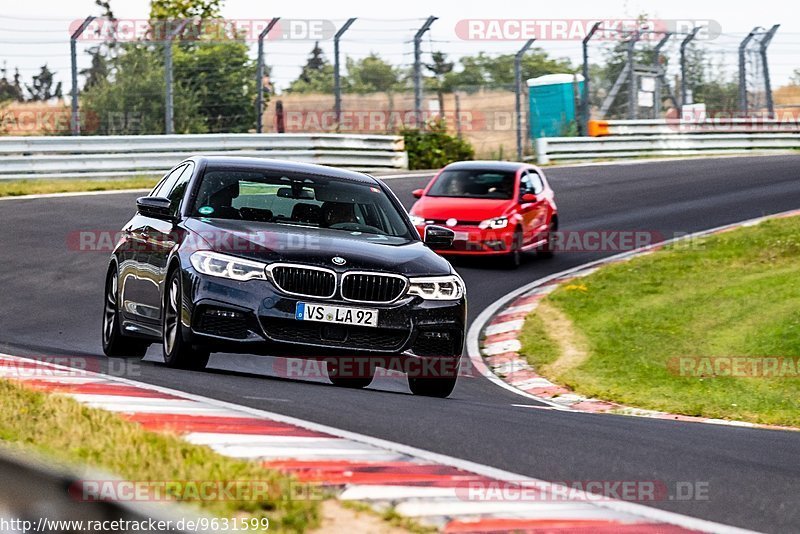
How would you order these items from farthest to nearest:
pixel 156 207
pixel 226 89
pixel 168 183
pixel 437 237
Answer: pixel 226 89
pixel 168 183
pixel 437 237
pixel 156 207

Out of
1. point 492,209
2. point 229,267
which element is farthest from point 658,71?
point 229,267

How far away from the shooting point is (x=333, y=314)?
28.1ft

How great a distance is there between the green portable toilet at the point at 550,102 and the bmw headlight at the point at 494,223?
16.7 metres

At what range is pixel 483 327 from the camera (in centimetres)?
1506

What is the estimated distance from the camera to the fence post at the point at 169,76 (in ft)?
84.4

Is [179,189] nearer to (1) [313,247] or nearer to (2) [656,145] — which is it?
(1) [313,247]

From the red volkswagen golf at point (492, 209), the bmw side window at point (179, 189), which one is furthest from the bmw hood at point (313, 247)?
the red volkswagen golf at point (492, 209)

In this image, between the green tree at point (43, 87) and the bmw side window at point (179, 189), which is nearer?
the bmw side window at point (179, 189)

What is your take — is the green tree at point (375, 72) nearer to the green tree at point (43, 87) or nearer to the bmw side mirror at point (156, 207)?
the green tree at point (43, 87)

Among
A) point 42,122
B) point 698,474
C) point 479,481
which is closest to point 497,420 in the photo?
point 698,474

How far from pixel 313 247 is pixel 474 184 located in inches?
416

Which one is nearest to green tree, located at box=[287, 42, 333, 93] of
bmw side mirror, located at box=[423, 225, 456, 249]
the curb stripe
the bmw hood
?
bmw side mirror, located at box=[423, 225, 456, 249]

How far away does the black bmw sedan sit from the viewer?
8.54 m

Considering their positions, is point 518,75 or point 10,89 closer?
point 10,89
